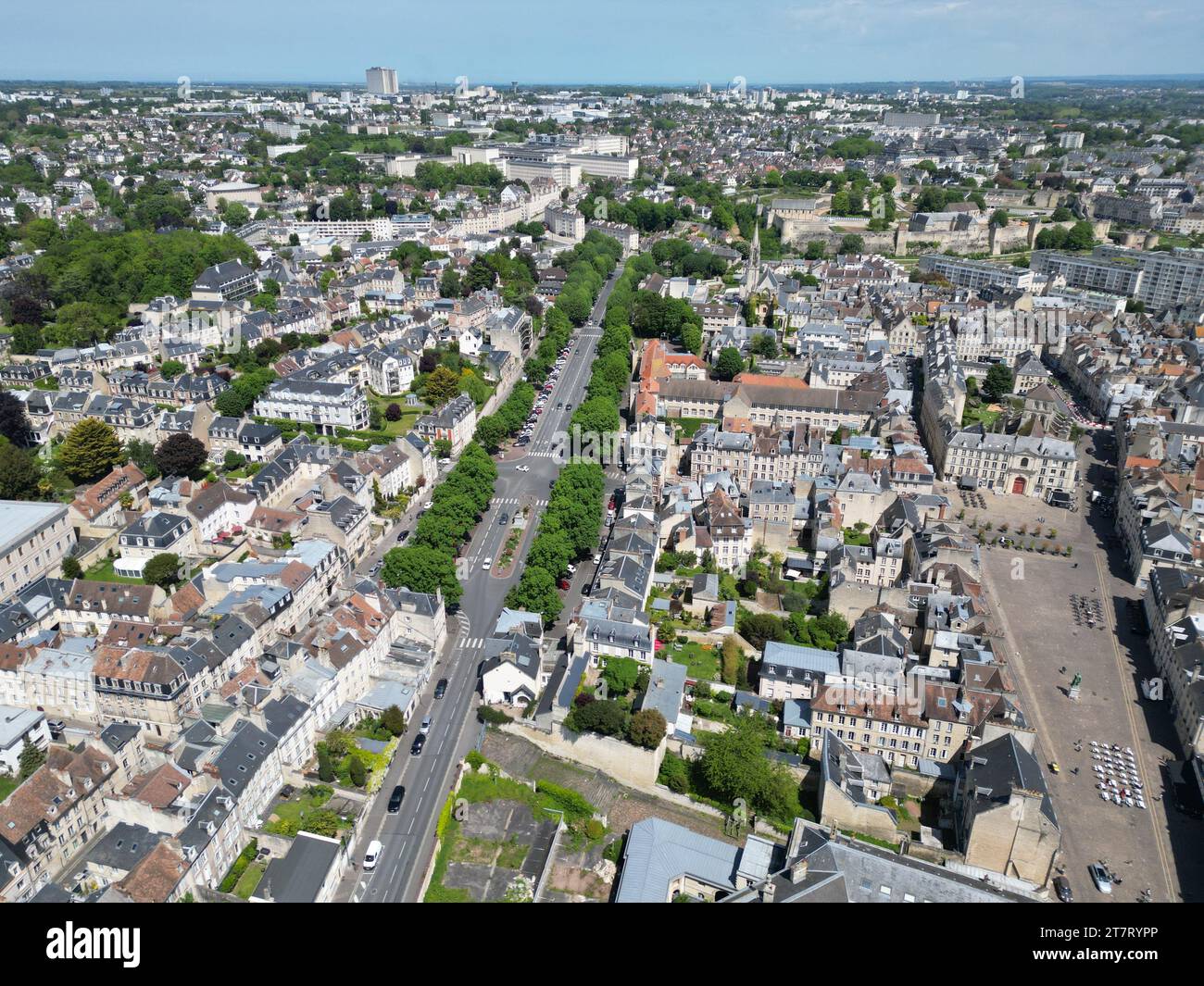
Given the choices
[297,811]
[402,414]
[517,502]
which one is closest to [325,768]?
[297,811]

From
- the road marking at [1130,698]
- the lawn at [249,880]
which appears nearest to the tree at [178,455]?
the lawn at [249,880]

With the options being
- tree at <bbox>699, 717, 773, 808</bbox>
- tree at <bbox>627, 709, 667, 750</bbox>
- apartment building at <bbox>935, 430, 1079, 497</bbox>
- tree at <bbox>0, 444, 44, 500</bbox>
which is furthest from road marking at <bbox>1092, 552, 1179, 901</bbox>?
tree at <bbox>0, 444, 44, 500</bbox>

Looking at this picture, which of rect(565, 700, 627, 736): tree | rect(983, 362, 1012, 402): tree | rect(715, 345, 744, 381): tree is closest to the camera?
rect(565, 700, 627, 736): tree

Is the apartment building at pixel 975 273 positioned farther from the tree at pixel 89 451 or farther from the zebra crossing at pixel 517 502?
the tree at pixel 89 451

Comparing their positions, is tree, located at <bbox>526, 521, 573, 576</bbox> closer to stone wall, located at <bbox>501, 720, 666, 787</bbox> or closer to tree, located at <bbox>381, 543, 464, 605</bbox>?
tree, located at <bbox>381, 543, 464, 605</bbox>

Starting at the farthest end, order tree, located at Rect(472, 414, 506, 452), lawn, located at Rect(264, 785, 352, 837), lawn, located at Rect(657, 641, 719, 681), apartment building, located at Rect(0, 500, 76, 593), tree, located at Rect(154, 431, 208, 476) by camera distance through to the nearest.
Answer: tree, located at Rect(472, 414, 506, 452)
tree, located at Rect(154, 431, 208, 476)
apartment building, located at Rect(0, 500, 76, 593)
lawn, located at Rect(657, 641, 719, 681)
lawn, located at Rect(264, 785, 352, 837)
